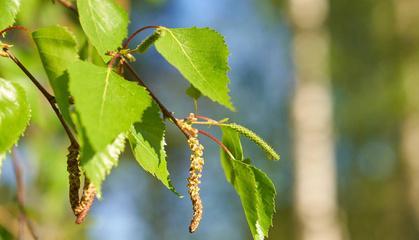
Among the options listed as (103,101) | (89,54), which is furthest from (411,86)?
(103,101)

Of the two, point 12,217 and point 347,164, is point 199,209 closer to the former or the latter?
point 12,217

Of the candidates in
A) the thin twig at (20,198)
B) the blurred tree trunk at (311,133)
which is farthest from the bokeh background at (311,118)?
the thin twig at (20,198)

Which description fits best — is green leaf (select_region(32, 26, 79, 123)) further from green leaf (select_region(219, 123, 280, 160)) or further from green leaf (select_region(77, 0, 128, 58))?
green leaf (select_region(219, 123, 280, 160))

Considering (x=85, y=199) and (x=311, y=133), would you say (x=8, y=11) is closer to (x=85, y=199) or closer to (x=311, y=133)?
(x=85, y=199)

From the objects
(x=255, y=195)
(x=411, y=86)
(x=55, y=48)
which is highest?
(x=55, y=48)

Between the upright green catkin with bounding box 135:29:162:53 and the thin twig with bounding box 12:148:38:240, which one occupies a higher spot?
the upright green catkin with bounding box 135:29:162:53

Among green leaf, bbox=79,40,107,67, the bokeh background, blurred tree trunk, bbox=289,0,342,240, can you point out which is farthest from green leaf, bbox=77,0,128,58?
blurred tree trunk, bbox=289,0,342,240
